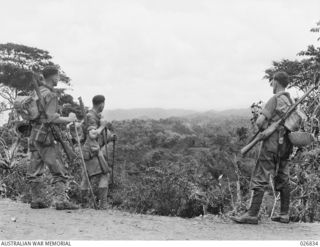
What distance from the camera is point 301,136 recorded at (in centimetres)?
670

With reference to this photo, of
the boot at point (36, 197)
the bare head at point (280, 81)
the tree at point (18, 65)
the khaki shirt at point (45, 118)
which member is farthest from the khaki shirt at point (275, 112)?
the tree at point (18, 65)

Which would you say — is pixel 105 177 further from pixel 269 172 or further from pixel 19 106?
pixel 269 172

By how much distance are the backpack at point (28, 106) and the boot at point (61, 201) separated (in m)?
1.08

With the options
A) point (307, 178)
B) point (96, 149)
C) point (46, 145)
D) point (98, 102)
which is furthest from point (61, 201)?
point (307, 178)

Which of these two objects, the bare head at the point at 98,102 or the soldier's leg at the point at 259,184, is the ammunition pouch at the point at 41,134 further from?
the soldier's leg at the point at 259,184

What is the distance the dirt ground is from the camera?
5.94 metres

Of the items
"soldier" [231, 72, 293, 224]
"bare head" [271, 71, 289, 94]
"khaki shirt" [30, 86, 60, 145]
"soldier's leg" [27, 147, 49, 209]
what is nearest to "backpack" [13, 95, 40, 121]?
"khaki shirt" [30, 86, 60, 145]

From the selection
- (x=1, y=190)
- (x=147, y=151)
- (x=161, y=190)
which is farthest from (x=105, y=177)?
(x=147, y=151)

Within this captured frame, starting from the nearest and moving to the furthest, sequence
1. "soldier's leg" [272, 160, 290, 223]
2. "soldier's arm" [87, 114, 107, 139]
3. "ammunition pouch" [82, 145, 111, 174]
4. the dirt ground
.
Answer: the dirt ground → "soldier's leg" [272, 160, 290, 223] → "soldier's arm" [87, 114, 107, 139] → "ammunition pouch" [82, 145, 111, 174]

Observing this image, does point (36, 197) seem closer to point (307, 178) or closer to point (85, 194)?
point (85, 194)

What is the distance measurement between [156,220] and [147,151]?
25.2m

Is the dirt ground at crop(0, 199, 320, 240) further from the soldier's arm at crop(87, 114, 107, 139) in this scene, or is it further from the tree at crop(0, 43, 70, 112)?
the tree at crop(0, 43, 70, 112)

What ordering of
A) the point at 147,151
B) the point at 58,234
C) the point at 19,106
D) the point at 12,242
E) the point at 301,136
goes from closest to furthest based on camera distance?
the point at 12,242, the point at 58,234, the point at 301,136, the point at 19,106, the point at 147,151

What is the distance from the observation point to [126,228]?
6.37m
